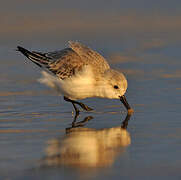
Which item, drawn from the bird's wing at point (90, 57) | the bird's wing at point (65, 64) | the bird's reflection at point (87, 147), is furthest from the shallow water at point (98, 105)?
the bird's wing at point (90, 57)

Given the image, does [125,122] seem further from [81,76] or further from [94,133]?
[81,76]

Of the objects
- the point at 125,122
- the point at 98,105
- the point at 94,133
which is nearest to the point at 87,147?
the point at 94,133

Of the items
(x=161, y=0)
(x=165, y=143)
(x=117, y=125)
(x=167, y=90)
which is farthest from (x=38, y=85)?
(x=161, y=0)

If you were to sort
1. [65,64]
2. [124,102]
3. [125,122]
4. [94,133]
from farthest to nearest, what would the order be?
[65,64] < [124,102] < [125,122] < [94,133]

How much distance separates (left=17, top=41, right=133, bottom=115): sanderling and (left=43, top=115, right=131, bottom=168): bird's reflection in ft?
4.29

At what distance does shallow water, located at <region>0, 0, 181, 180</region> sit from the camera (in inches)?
211

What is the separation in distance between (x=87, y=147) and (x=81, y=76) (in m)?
2.72

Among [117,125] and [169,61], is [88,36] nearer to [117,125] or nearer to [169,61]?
[169,61]

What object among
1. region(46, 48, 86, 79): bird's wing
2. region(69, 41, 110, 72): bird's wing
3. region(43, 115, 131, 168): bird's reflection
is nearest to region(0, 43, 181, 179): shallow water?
region(43, 115, 131, 168): bird's reflection

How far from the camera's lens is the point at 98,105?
880 centimetres

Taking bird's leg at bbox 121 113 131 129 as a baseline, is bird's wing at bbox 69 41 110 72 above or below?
above

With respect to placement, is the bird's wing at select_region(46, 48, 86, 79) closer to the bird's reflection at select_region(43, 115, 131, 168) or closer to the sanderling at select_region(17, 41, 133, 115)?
the sanderling at select_region(17, 41, 133, 115)

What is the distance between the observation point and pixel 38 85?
9.93m

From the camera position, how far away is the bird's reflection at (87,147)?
548 centimetres
